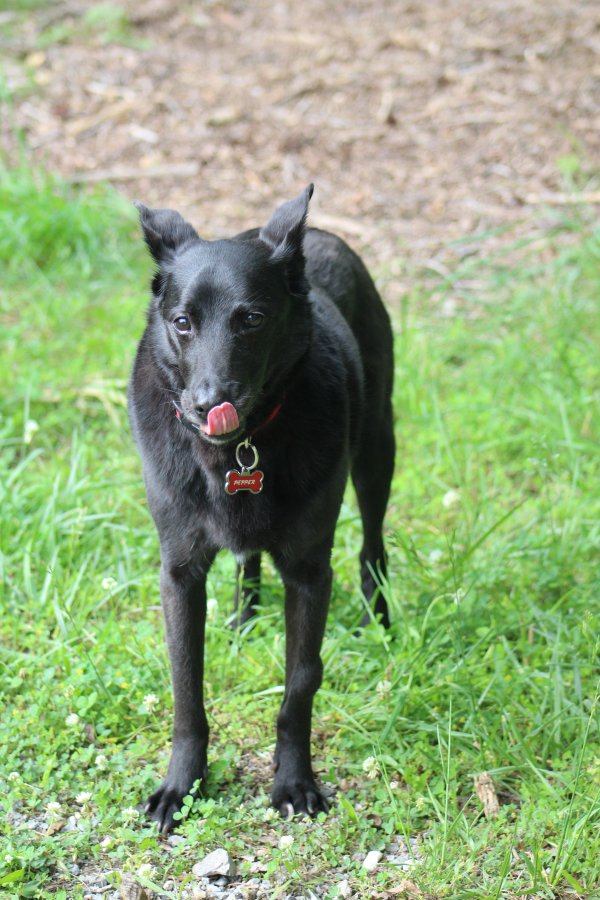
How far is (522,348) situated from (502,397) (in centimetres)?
36

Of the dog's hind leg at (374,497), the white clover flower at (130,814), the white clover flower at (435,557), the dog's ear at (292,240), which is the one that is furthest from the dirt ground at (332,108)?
the white clover flower at (130,814)

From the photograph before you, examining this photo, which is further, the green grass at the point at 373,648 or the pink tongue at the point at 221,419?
the green grass at the point at 373,648

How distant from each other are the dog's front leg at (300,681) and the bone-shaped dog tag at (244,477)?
271mm

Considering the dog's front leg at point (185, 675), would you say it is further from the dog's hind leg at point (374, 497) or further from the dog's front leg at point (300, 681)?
the dog's hind leg at point (374, 497)

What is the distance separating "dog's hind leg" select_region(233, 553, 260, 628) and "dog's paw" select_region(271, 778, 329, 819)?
2.41ft

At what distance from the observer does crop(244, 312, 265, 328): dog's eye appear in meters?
2.62

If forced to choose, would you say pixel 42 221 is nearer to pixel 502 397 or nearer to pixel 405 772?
pixel 502 397

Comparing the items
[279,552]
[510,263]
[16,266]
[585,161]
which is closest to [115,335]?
[16,266]

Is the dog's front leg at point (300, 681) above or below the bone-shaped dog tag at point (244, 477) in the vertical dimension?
below

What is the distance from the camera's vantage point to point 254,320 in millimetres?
2627

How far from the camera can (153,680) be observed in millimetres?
3328

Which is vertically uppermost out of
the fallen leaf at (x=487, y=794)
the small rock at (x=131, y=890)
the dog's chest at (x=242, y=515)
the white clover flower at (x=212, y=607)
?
the dog's chest at (x=242, y=515)

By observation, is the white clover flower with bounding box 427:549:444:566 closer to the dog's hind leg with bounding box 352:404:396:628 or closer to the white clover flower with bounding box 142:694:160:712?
the dog's hind leg with bounding box 352:404:396:628

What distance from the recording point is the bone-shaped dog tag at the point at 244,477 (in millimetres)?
2742
